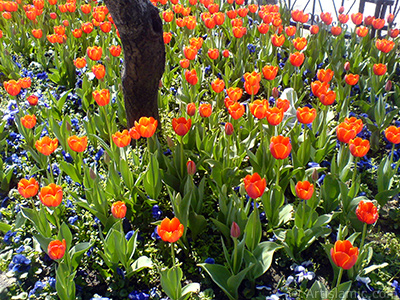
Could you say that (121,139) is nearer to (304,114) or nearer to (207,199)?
(207,199)

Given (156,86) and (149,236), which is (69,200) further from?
(156,86)

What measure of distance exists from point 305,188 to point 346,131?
1.49ft

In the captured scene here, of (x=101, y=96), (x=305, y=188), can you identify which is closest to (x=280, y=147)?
(x=305, y=188)

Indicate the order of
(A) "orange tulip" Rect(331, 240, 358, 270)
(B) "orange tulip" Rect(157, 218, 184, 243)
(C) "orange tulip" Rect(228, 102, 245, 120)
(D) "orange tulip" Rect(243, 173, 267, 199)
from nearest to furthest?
(A) "orange tulip" Rect(331, 240, 358, 270)
(B) "orange tulip" Rect(157, 218, 184, 243)
(D) "orange tulip" Rect(243, 173, 267, 199)
(C) "orange tulip" Rect(228, 102, 245, 120)

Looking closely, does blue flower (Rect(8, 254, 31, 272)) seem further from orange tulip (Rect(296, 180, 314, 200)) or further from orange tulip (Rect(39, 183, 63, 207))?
orange tulip (Rect(296, 180, 314, 200))

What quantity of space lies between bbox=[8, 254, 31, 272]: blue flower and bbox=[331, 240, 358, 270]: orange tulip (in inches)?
64.5

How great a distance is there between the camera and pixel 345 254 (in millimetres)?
1797

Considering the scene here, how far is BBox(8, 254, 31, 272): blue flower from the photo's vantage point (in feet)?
7.95

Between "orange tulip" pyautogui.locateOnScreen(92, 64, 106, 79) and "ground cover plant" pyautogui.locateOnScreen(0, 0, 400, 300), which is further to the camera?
"orange tulip" pyautogui.locateOnScreen(92, 64, 106, 79)

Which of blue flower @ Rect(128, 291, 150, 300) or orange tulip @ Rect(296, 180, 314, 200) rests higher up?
orange tulip @ Rect(296, 180, 314, 200)

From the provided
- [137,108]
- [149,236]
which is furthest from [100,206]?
[137,108]

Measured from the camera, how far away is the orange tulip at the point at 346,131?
242 cm

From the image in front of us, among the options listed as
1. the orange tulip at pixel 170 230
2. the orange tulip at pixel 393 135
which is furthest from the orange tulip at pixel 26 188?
the orange tulip at pixel 393 135

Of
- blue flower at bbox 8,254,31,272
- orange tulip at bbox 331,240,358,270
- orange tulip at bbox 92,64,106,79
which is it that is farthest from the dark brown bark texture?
orange tulip at bbox 331,240,358,270
